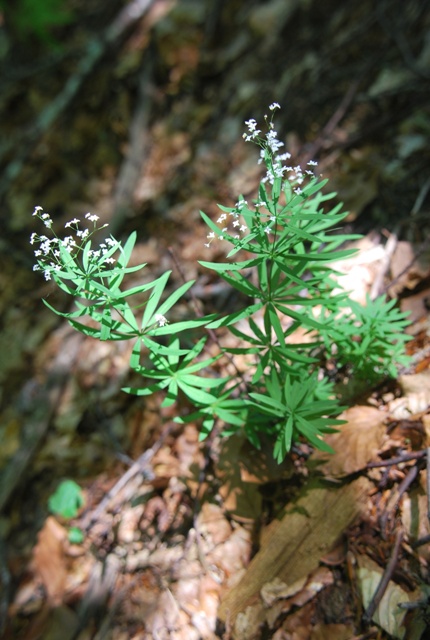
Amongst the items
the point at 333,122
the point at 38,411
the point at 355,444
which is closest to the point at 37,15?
the point at 333,122

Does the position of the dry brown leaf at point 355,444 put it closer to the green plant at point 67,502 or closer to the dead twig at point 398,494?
the dead twig at point 398,494

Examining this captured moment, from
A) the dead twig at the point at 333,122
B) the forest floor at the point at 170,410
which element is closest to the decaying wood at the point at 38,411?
the forest floor at the point at 170,410

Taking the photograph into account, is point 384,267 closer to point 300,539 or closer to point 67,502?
point 300,539

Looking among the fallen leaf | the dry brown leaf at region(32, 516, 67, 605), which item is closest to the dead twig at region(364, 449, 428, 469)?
the fallen leaf

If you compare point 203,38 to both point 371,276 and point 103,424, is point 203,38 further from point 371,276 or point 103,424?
point 103,424

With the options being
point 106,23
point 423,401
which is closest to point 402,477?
point 423,401

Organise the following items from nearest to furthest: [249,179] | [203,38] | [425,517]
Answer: [425,517]
[249,179]
[203,38]
